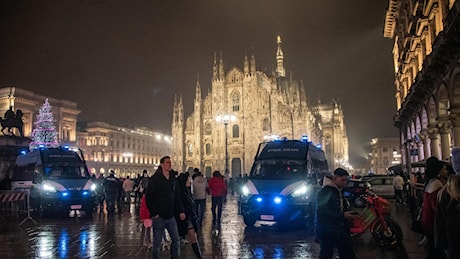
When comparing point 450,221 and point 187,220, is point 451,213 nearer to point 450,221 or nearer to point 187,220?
point 450,221

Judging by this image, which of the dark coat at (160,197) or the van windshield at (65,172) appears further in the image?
the van windshield at (65,172)

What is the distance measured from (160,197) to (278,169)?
780cm

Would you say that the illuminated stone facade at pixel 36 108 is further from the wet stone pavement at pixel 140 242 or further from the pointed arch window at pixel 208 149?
the wet stone pavement at pixel 140 242

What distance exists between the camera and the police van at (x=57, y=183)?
15.3 meters

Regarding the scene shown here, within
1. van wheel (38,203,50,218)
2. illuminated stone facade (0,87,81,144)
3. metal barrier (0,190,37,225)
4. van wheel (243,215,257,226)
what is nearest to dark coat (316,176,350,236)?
van wheel (243,215,257,226)

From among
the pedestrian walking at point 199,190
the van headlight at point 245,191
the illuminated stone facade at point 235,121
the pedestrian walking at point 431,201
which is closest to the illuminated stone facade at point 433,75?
the van headlight at point 245,191

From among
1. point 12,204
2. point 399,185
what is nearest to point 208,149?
point 399,185

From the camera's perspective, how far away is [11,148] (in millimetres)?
20438

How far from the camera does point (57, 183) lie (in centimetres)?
1539

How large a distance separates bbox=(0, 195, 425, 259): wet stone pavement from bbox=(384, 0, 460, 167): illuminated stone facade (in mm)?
6429

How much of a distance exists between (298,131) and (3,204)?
49.3 meters

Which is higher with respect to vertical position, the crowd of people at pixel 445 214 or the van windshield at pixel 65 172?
the van windshield at pixel 65 172

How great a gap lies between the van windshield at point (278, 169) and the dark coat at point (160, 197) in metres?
6.96

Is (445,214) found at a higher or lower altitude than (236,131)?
lower
